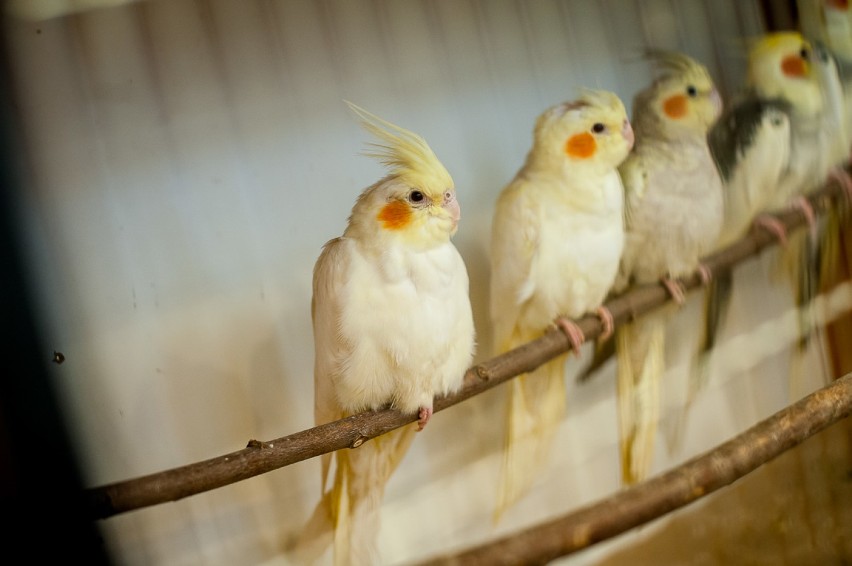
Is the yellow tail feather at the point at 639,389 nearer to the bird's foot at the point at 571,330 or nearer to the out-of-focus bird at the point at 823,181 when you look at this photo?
the bird's foot at the point at 571,330

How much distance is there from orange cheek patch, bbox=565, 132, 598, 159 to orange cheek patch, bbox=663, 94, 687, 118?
31cm

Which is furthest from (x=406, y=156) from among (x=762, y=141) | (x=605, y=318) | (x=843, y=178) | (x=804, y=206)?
(x=843, y=178)

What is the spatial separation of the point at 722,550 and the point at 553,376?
2.75 feet

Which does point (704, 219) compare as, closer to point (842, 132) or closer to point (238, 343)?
point (842, 132)

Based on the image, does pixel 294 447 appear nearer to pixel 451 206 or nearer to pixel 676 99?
pixel 451 206

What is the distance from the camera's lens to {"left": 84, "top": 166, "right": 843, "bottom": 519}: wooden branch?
1.18 meters

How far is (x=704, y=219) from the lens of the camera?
188cm

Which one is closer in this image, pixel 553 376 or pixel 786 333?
pixel 553 376

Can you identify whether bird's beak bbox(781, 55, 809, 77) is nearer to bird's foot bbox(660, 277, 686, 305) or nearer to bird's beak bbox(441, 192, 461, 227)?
bird's foot bbox(660, 277, 686, 305)

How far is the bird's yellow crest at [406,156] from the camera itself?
1356mm

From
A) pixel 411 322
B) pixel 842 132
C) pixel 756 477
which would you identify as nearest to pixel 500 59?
pixel 411 322

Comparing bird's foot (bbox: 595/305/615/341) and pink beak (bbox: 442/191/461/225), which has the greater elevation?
pink beak (bbox: 442/191/461/225)

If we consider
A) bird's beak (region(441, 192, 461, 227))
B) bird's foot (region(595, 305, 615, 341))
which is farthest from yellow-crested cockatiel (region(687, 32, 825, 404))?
bird's beak (region(441, 192, 461, 227))

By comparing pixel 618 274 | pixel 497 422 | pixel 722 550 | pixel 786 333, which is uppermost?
pixel 618 274
